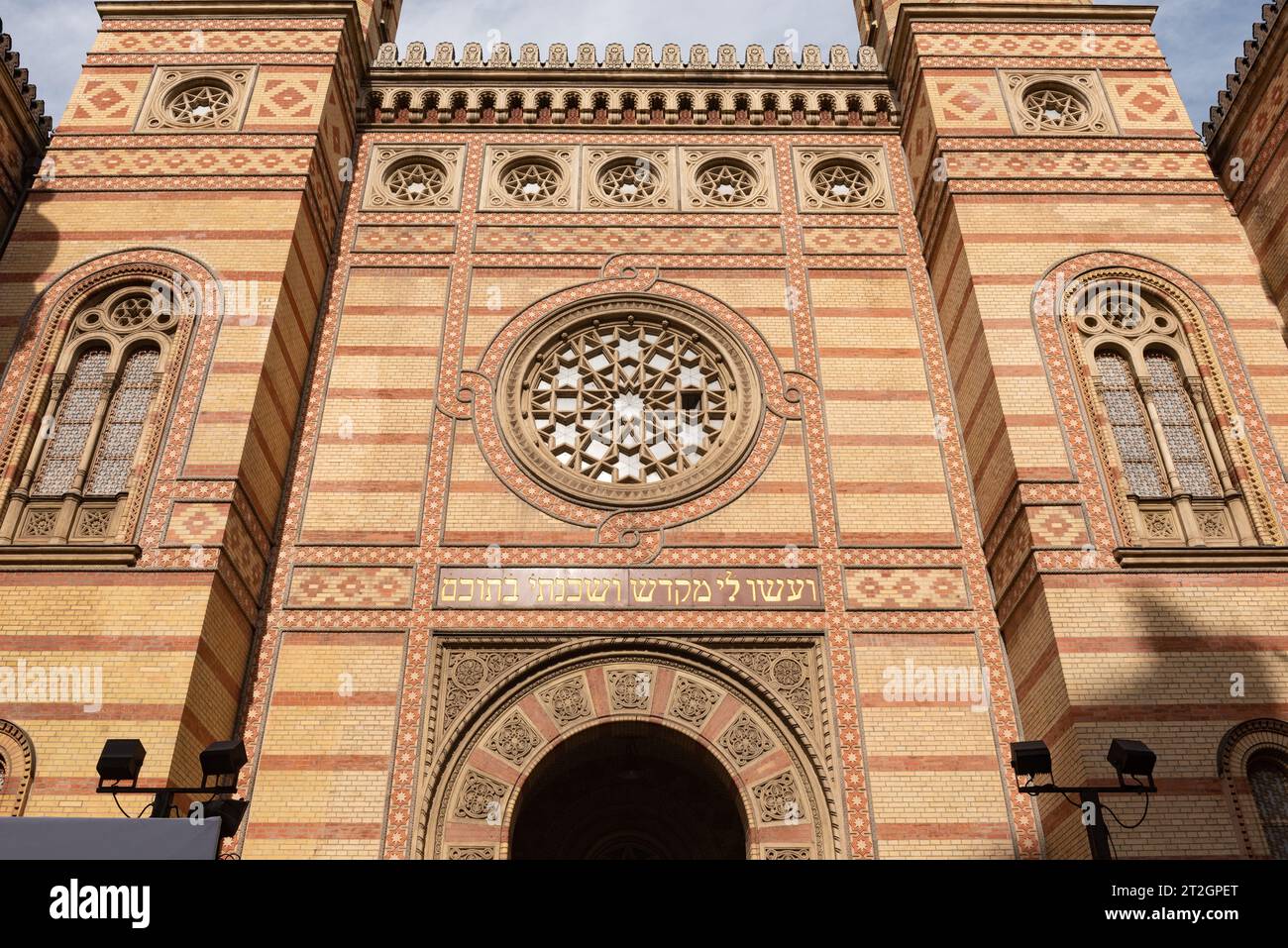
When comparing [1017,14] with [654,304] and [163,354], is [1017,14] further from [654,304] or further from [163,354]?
[163,354]

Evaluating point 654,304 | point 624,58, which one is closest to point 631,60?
point 624,58

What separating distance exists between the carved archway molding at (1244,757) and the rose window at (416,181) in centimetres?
1015

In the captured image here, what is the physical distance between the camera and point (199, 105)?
12.2 metres

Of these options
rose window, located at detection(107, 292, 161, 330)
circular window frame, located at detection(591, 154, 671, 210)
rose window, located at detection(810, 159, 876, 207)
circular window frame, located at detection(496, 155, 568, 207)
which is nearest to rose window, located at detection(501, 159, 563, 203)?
circular window frame, located at detection(496, 155, 568, 207)

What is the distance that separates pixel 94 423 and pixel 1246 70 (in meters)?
12.6

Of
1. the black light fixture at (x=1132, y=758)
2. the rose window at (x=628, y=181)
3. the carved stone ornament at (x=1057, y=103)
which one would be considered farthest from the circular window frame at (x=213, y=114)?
the black light fixture at (x=1132, y=758)

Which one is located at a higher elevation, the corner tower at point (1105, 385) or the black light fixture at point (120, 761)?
the corner tower at point (1105, 385)

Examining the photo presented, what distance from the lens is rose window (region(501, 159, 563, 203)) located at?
12.6 metres

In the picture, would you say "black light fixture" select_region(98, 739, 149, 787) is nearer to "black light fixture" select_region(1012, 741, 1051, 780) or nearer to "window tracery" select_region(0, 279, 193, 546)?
"window tracery" select_region(0, 279, 193, 546)

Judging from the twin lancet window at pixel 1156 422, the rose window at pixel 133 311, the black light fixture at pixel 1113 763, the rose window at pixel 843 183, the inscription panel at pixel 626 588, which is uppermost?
the rose window at pixel 843 183

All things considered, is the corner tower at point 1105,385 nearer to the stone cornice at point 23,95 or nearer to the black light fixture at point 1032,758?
the black light fixture at point 1032,758

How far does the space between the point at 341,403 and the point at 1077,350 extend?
24.9 ft

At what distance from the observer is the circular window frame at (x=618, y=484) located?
10.3 metres
